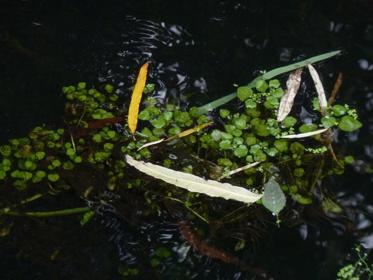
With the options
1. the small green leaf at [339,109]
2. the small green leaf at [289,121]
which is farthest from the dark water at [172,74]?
the small green leaf at [289,121]

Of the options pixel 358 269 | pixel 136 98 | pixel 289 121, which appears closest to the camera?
pixel 358 269

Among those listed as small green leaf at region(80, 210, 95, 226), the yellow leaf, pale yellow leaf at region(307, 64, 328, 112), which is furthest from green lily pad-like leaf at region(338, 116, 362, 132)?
small green leaf at region(80, 210, 95, 226)

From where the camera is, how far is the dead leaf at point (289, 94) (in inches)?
93.4

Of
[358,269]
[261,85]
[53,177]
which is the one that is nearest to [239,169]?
[261,85]

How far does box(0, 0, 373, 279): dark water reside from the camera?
2.17 meters

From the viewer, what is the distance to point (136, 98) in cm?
241

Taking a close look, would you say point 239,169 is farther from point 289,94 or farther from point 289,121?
point 289,94

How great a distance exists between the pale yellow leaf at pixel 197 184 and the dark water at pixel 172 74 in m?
0.19

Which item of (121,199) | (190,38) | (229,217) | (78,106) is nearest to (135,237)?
(121,199)

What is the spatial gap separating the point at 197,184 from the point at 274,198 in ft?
1.16

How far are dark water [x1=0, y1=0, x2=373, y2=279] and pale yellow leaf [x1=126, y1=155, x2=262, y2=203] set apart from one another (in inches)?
7.4

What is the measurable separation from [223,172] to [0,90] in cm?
117

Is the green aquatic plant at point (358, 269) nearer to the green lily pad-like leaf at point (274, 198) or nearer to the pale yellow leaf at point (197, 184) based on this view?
the green lily pad-like leaf at point (274, 198)

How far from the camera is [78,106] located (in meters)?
2.39
